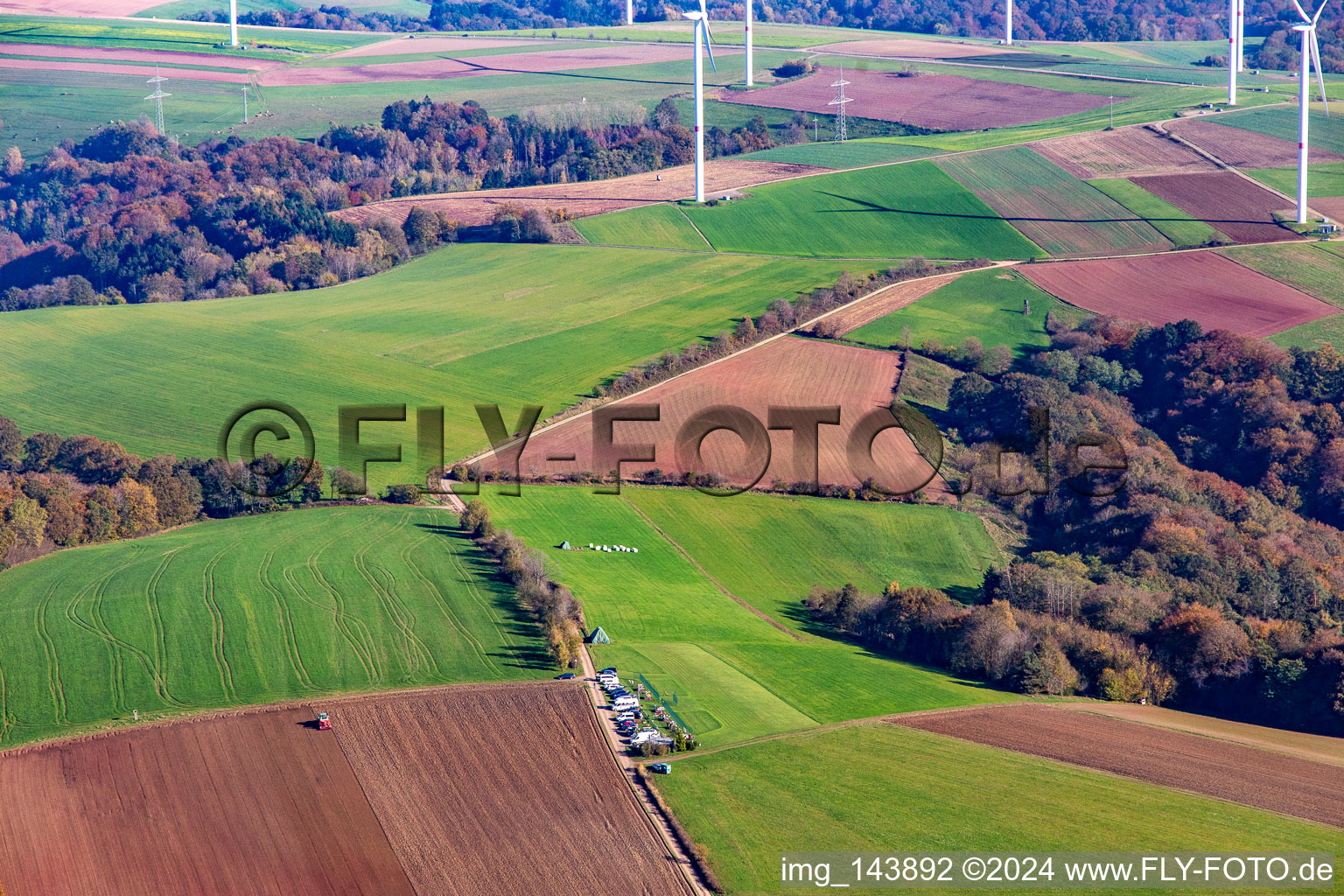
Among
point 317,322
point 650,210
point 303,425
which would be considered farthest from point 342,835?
point 650,210

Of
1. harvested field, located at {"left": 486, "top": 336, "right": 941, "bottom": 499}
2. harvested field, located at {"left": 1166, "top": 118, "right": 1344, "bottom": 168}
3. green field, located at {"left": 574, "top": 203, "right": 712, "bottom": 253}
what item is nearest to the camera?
harvested field, located at {"left": 486, "top": 336, "right": 941, "bottom": 499}

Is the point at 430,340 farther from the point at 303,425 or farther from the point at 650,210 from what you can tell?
the point at 650,210

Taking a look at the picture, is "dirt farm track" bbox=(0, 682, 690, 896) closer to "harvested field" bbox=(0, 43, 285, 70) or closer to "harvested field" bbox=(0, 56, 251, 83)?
"harvested field" bbox=(0, 56, 251, 83)

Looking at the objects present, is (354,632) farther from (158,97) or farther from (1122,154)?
(158,97)

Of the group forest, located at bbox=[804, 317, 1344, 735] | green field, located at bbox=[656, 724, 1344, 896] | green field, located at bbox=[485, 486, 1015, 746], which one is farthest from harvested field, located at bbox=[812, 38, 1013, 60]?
green field, located at bbox=[656, 724, 1344, 896]

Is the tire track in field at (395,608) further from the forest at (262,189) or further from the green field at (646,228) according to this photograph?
the forest at (262,189)

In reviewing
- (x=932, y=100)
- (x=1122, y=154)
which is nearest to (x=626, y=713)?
(x=1122, y=154)
